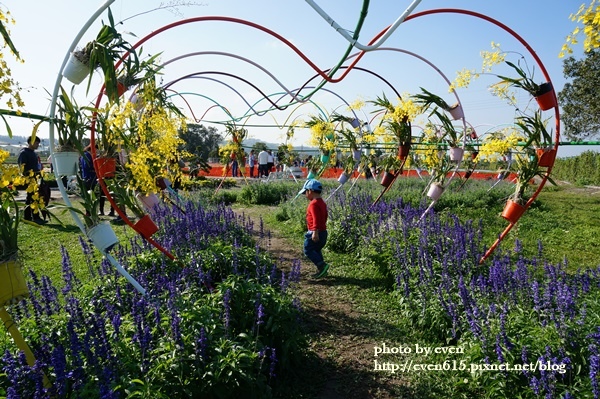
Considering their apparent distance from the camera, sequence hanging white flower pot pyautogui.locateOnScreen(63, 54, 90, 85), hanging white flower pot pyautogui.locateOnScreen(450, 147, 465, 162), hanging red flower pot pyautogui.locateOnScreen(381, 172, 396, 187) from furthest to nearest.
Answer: hanging red flower pot pyautogui.locateOnScreen(381, 172, 396, 187) → hanging white flower pot pyautogui.locateOnScreen(450, 147, 465, 162) → hanging white flower pot pyautogui.locateOnScreen(63, 54, 90, 85)

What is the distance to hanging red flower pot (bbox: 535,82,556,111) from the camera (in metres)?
4.80

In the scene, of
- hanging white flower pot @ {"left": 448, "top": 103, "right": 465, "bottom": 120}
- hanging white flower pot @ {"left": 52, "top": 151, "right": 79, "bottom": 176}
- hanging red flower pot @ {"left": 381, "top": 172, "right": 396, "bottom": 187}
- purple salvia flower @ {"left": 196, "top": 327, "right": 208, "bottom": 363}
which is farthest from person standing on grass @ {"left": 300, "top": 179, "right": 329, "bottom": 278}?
purple salvia flower @ {"left": 196, "top": 327, "right": 208, "bottom": 363}

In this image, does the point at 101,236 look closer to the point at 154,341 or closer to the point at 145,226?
the point at 145,226

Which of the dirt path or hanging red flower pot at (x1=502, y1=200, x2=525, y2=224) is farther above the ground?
hanging red flower pot at (x1=502, y1=200, x2=525, y2=224)

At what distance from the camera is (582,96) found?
28.8 m

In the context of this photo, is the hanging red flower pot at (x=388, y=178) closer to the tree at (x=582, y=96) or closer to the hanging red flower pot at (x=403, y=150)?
the hanging red flower pot at (x=403, y=150)

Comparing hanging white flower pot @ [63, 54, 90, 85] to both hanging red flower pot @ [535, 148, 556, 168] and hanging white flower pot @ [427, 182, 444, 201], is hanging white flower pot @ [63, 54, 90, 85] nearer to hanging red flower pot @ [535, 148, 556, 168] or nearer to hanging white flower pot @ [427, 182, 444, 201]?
hanging red flower pot @ [535, 148, 556, 168]

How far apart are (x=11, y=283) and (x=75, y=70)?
5.20 feet

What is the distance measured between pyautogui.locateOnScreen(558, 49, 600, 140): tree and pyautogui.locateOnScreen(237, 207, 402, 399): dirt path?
2775 centimetres

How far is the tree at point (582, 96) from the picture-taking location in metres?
27.4

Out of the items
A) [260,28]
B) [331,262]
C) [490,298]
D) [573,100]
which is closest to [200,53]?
[260,28]

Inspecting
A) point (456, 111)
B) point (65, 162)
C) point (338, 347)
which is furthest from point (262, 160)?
point (65, 162)

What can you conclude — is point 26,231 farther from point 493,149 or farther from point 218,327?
point 493,149

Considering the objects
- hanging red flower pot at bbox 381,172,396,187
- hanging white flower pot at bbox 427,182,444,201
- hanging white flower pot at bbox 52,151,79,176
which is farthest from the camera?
hanging red flower pot at bbox 381,172,396,187
